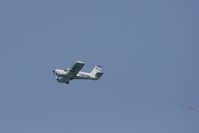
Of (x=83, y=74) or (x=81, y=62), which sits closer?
(x=81, y=62)

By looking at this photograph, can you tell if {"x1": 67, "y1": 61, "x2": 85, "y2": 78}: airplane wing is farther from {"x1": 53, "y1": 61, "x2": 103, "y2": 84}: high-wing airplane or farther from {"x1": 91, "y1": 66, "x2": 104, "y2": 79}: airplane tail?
{"x1": 91, "y1": 66, "x2": 104, "y2": 79}: airplane tail

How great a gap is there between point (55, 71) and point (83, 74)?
5341 millimetres

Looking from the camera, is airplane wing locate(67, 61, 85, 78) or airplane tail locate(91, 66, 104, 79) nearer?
airplane wing locate(67, 61, 85, 78)

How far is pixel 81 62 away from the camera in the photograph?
102438 millimetres

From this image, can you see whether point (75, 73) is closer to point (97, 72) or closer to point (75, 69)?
point (75, 69)

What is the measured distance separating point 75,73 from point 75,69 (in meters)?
1.11

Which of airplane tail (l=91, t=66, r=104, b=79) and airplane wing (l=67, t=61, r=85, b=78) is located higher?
airplane tail (l=91, t=66, r=104, b=79)

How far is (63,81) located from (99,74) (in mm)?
7707

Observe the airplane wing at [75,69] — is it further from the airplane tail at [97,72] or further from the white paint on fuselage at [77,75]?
the airplane tail at [97,72]

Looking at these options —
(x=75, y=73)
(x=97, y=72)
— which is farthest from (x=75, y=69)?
(x=97, y=72)

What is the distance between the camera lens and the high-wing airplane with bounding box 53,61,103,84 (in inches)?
4087

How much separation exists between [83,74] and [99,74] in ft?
9.95

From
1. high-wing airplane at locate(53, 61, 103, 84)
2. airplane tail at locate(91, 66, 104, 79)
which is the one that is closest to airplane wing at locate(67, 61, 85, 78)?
high-wing airplane at locate(53, 61, 103, 84)

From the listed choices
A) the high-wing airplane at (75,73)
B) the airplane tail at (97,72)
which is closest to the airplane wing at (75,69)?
the high-wing airplane at (75,73)
